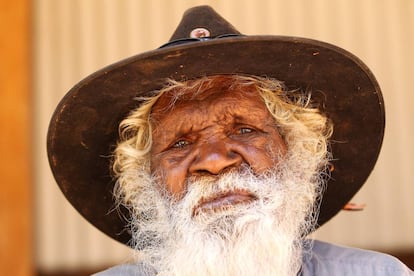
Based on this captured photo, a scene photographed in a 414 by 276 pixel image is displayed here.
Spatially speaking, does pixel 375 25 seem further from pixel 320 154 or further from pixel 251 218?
pixel 251 218

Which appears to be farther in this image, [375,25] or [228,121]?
[375,25]

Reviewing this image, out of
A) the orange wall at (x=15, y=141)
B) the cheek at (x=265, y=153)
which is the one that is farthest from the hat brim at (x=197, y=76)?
the orange wall at (x=15, y=141)

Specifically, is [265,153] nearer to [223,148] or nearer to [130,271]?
[223,148]

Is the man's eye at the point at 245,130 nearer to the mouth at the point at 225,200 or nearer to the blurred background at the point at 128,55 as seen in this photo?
the mouth at the point at 225,200

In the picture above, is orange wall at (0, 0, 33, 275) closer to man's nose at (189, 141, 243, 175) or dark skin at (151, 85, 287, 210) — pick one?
dark skin at (151, 85, 287, 210)

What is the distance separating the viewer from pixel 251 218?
2721 millimetres

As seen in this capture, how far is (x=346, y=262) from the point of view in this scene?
2.97 meters

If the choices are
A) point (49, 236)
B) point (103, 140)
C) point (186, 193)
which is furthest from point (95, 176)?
point (49, 236)

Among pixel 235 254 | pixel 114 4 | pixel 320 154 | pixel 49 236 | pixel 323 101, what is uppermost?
pixel 114 4

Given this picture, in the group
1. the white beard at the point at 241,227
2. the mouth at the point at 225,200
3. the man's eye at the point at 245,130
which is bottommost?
the white beard at the point at 241,227

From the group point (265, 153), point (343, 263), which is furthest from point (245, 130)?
point (343, 263)

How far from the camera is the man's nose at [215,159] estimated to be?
2.77m

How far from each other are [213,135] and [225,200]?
0.26 m

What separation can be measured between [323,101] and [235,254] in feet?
2.25
